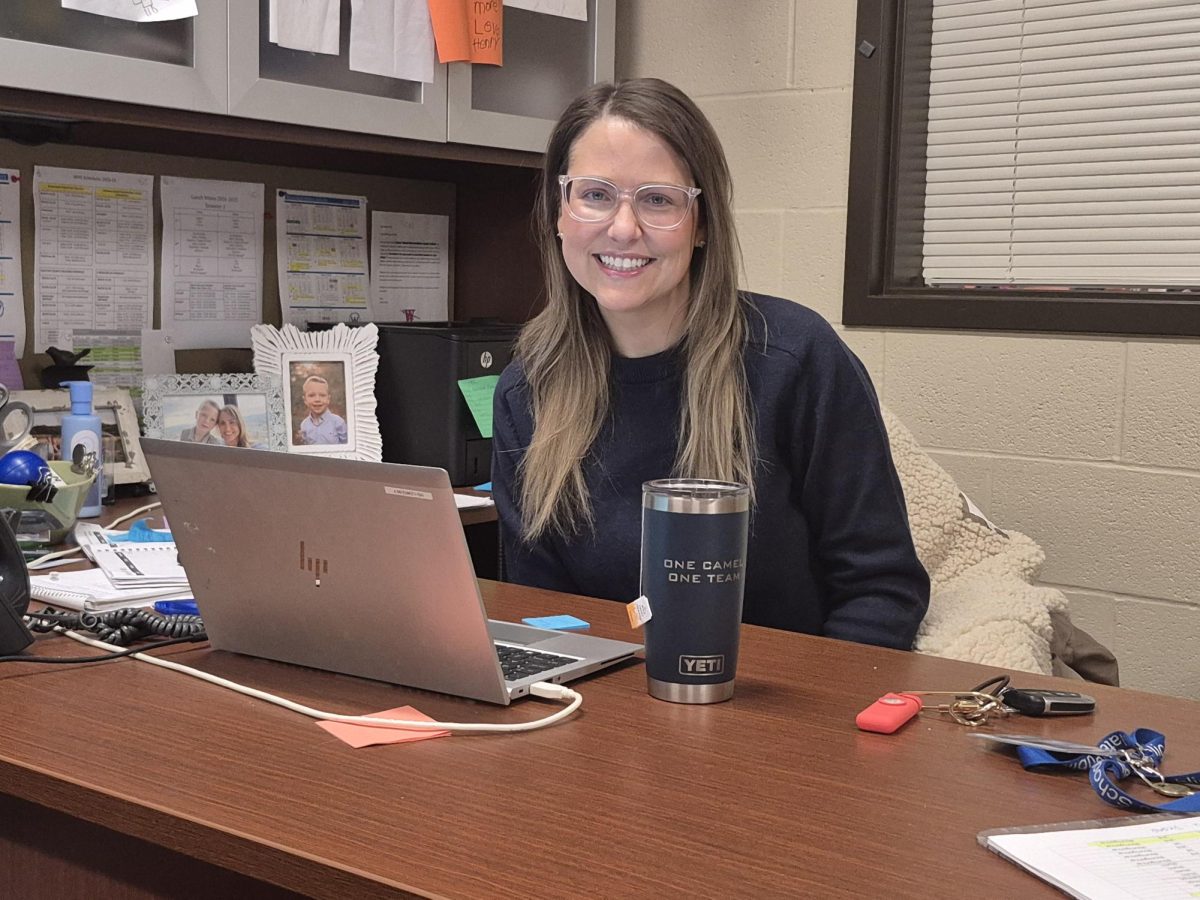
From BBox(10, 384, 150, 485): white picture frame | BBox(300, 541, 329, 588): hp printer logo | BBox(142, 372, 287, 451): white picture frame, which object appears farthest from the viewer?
BBox(142, 372, 287, 451): white picture frame

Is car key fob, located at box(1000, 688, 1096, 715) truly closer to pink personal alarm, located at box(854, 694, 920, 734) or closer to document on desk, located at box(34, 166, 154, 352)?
pink personal alarm, located at box(854, 694, 920, 734)

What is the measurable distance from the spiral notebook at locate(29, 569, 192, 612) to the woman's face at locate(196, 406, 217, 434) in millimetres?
714

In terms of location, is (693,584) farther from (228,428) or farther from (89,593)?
(228,428)

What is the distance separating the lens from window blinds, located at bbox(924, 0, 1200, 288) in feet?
7.09

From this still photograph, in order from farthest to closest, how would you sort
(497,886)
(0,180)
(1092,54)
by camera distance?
(1092,54) → (0,180) → (497,886)

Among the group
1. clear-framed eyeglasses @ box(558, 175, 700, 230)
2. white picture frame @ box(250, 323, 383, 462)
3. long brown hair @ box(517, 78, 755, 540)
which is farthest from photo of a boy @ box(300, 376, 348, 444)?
clear-framed eyeglasses @ box(558, 175, 700, 230)

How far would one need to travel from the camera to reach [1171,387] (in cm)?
214

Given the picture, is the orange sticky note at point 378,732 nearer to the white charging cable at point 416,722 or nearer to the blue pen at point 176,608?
the white charging cable at point 416,722

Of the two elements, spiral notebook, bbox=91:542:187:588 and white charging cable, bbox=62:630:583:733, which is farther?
spiral notebook, bbox=91:542:187:588

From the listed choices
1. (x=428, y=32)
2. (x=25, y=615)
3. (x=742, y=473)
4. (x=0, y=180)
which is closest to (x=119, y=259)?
(x=0, y=180)

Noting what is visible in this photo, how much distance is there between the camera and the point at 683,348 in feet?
5.22

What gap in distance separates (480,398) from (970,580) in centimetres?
90

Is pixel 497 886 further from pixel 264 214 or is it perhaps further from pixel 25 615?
pixel 264 214

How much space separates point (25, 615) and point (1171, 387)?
1.73m
